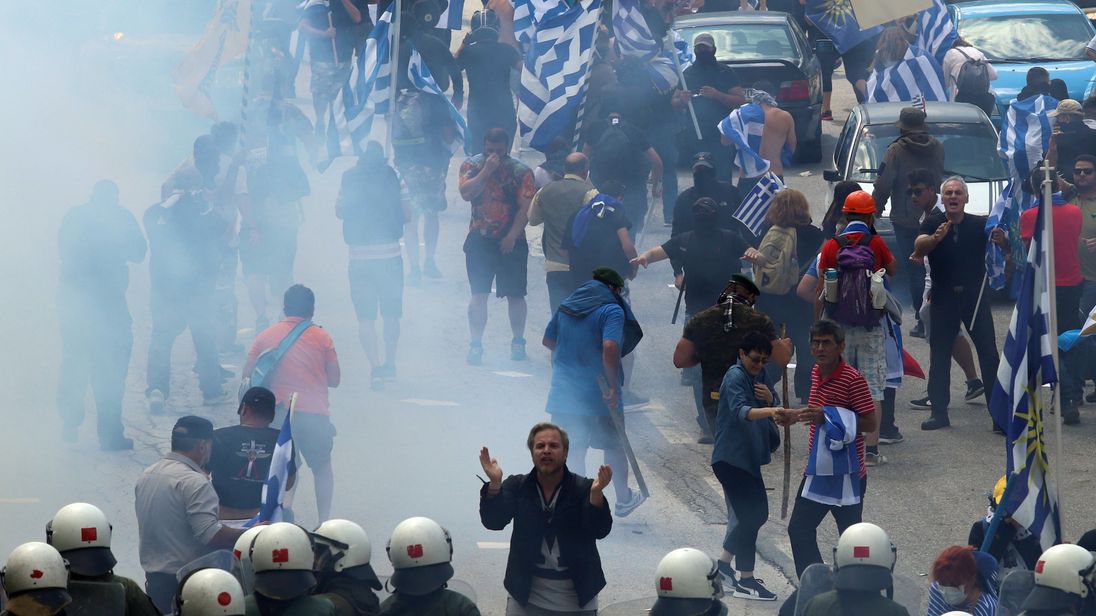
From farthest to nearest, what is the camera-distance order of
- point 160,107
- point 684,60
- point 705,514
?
point 160,107
point 684,60
point 705,514

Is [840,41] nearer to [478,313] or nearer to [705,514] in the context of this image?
[478,313]

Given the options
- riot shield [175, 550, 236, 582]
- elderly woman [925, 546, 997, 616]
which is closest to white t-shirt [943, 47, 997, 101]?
elderly woman [925, 546, 997, 616]

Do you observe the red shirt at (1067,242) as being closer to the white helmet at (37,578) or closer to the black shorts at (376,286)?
the black shorts at (376,286)

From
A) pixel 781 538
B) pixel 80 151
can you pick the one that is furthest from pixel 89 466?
pixel 80 151

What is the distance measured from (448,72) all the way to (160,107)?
4.65 meters

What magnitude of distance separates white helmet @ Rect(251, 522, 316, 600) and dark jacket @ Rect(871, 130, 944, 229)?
329 inches

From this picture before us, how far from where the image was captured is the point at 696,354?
9.69 m

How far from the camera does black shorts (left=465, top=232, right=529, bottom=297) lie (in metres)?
13.1

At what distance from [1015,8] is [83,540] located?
16.2m

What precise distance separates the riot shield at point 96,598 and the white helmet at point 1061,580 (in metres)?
3.06

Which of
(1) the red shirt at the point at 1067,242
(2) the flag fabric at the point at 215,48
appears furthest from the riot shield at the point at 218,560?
(2) the flag fabric at the point at 215,48

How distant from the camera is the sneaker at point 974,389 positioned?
1214 cm

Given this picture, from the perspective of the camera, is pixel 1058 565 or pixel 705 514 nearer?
pixel 1058 565

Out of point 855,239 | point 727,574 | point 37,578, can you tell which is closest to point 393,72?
point 855,239
